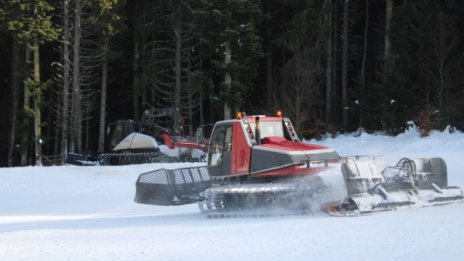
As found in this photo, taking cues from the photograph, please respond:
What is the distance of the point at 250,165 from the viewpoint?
41.5ft

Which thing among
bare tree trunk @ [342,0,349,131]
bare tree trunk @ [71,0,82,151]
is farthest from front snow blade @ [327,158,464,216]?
bare tree trunk @ [71,0,82,151]

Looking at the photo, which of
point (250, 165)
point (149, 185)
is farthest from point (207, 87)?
point (250, 165)

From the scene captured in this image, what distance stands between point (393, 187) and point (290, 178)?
6.73 feet

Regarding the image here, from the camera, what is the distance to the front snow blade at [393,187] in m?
11.0

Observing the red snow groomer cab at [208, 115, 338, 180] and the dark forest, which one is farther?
the dark forest

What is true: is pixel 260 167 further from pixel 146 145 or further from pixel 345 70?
pixel 345 70

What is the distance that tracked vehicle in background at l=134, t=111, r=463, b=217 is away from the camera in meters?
11.4

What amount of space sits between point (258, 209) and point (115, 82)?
111ft

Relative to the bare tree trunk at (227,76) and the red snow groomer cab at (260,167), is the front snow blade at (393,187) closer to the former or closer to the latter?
the red snow groomer cab at (260,167)

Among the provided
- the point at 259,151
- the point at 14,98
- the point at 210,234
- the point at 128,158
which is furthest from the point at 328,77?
the point at 210,234

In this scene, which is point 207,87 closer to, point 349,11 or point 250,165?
point 349,11

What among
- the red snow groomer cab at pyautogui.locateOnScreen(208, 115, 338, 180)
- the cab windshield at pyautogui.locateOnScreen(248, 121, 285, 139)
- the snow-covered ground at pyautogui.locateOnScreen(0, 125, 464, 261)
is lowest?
the snow-covered ground at pyautogui.locateOnScreen(0, 125, 464, 261)

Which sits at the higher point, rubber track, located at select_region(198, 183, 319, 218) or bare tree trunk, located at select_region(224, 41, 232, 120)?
bare tree trunk, located at select_region(224, 41, 232, 120)

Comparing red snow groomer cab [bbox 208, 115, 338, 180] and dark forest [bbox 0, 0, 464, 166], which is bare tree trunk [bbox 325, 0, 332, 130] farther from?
red snow groomer cab [bbox 208, 115, 338, 180]
